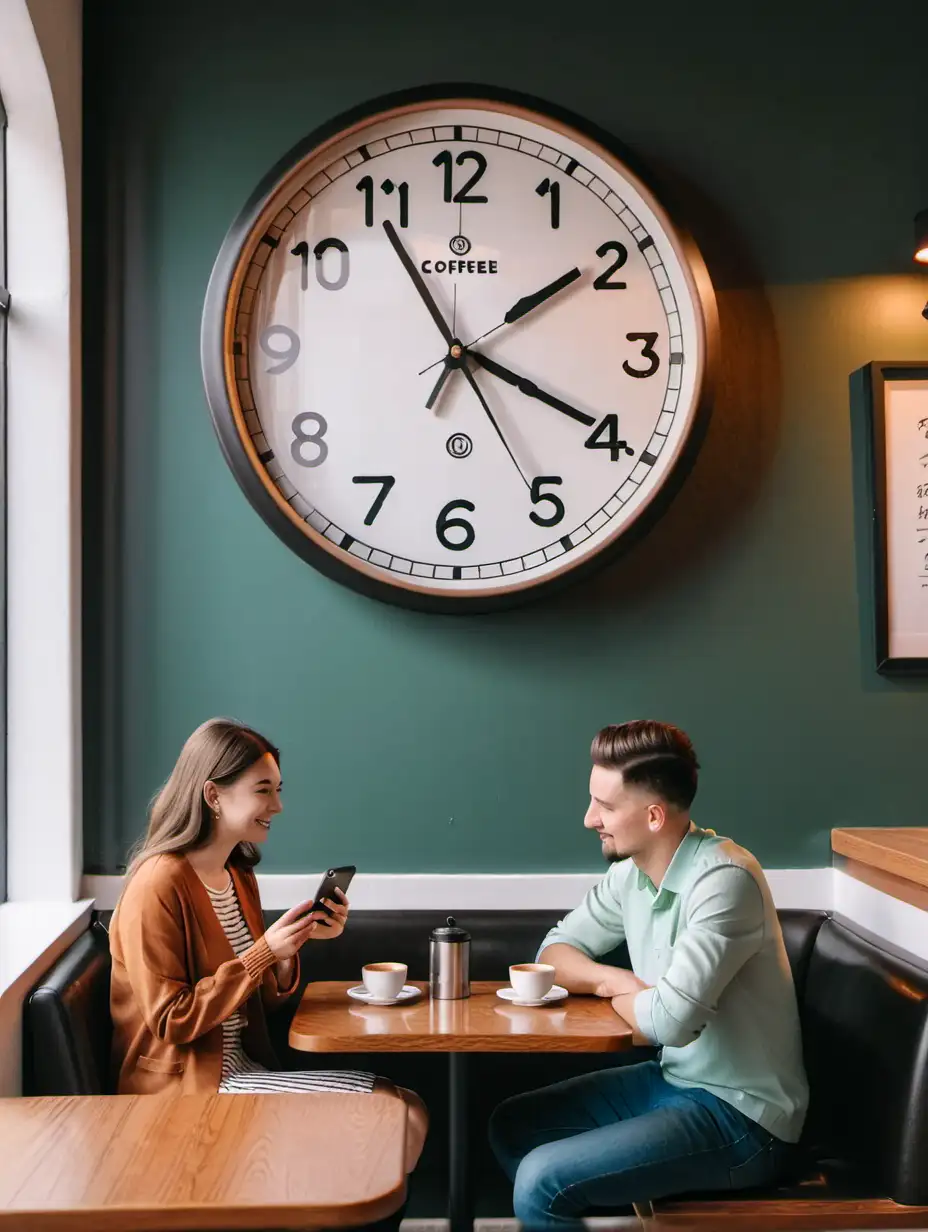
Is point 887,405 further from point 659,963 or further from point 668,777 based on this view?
point 659,963

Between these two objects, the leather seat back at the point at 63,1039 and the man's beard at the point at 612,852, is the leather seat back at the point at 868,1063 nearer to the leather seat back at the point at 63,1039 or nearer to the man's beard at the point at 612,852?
the man's beard at the point at 612,852

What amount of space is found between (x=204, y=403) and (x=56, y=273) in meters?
0.38

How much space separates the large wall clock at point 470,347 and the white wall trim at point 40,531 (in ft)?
1.24

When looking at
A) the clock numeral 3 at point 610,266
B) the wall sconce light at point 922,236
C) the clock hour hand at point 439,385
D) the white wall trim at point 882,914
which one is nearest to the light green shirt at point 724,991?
the white wall trim at point 882,914

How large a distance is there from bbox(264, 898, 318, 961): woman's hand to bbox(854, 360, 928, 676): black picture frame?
133 cm

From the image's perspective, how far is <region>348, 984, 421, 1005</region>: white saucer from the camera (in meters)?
2.14

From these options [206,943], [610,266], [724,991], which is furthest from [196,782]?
[610,266]

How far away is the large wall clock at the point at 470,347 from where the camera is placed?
8.61 feet

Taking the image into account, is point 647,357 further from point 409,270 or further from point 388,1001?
point 388,1001

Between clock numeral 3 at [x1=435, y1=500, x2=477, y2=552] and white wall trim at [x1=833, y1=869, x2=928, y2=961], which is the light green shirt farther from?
clock numeral 3 at [x1=435, y1=500, x2=477, y2=552]

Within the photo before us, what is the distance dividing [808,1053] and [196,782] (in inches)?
49.0

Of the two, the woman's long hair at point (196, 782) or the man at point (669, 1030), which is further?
the woman's long hair at point (196, 782)

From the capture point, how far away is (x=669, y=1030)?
2031mm

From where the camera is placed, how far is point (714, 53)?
2.75 m
